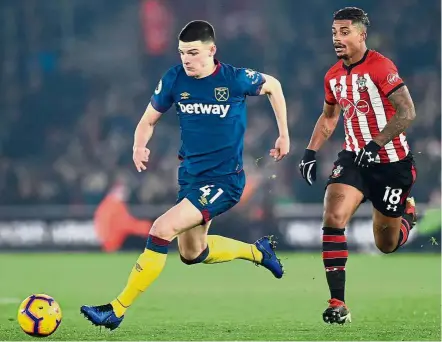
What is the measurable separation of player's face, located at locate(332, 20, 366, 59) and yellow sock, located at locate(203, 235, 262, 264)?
1795 millimetres

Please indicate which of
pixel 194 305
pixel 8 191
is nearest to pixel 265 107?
pixel 8 191

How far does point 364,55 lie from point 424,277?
18.2 feet

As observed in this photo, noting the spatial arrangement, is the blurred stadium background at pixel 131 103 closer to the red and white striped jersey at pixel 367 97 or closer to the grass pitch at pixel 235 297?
the grass pitch at pixel 235 297

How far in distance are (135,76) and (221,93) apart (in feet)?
46.0

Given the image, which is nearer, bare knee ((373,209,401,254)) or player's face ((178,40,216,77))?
player's face ((178,40,216,77))

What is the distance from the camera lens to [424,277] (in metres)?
13.5

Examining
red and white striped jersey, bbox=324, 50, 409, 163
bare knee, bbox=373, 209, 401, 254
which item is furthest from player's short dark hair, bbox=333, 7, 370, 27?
bare knee, bbox=373, 209, 401, 254

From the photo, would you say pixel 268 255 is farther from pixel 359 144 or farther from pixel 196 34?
pixel 196 34

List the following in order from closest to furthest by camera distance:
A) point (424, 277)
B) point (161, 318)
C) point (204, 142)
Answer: point (204, 142) < point (161, 318) < point (424, 277)

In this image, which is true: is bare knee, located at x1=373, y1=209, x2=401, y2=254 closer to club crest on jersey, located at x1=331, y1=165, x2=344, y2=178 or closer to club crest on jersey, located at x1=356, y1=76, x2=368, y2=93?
club crest on jersey, located at x1=331, y1=165, x2=344, y2=178

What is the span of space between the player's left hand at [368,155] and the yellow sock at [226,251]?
1507 mm

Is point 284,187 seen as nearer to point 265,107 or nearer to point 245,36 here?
point 265,107

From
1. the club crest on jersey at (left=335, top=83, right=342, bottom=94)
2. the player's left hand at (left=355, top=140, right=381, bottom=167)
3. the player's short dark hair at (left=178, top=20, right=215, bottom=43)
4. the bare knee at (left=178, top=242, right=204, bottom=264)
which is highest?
the player's short dark hair at (left=178, top=20, right=215, bottom=43)

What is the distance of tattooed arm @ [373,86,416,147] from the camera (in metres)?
8.18
